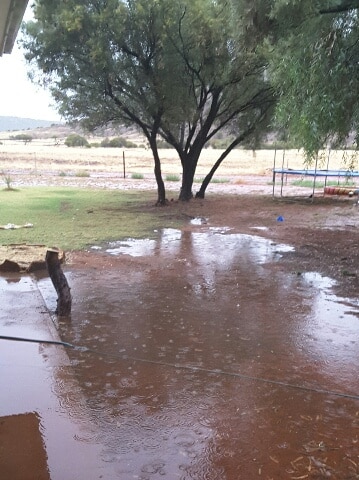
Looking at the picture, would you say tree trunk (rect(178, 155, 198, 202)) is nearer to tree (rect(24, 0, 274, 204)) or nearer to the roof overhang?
tree (rect(24, 0, 274, 204))

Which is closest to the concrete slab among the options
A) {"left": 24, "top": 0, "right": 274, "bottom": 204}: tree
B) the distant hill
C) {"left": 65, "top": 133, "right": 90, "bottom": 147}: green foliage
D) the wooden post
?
the wooden post

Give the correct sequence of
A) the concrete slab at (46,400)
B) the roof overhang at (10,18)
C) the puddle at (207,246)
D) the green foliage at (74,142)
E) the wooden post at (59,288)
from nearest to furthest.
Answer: the concrete slab at (46,400) → the roof overhang at (10,18) → the wooden post at (59,288) → the puddle at (207,246) → the green foliage at (74,142)

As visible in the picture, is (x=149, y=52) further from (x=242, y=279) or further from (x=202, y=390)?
(x=202, y=390)

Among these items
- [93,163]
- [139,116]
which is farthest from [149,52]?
[93,163]

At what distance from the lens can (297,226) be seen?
12922mm

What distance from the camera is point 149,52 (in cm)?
1425

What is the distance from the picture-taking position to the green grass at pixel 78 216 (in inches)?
418

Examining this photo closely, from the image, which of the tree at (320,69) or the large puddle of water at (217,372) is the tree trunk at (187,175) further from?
the tree at (320,69)

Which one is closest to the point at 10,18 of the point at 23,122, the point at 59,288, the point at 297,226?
the point at 59,288

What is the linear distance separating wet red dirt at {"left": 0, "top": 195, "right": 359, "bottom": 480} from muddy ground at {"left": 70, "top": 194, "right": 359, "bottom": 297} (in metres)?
0.09

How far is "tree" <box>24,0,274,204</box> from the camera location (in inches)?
503

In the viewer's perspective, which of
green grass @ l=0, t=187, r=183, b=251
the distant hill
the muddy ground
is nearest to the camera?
the muddy ground

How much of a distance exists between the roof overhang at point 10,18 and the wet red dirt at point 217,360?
316cm

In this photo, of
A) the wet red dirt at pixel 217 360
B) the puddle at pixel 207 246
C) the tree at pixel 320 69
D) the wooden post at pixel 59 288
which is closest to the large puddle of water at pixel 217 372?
the wet red dirt at pixel 217 360
